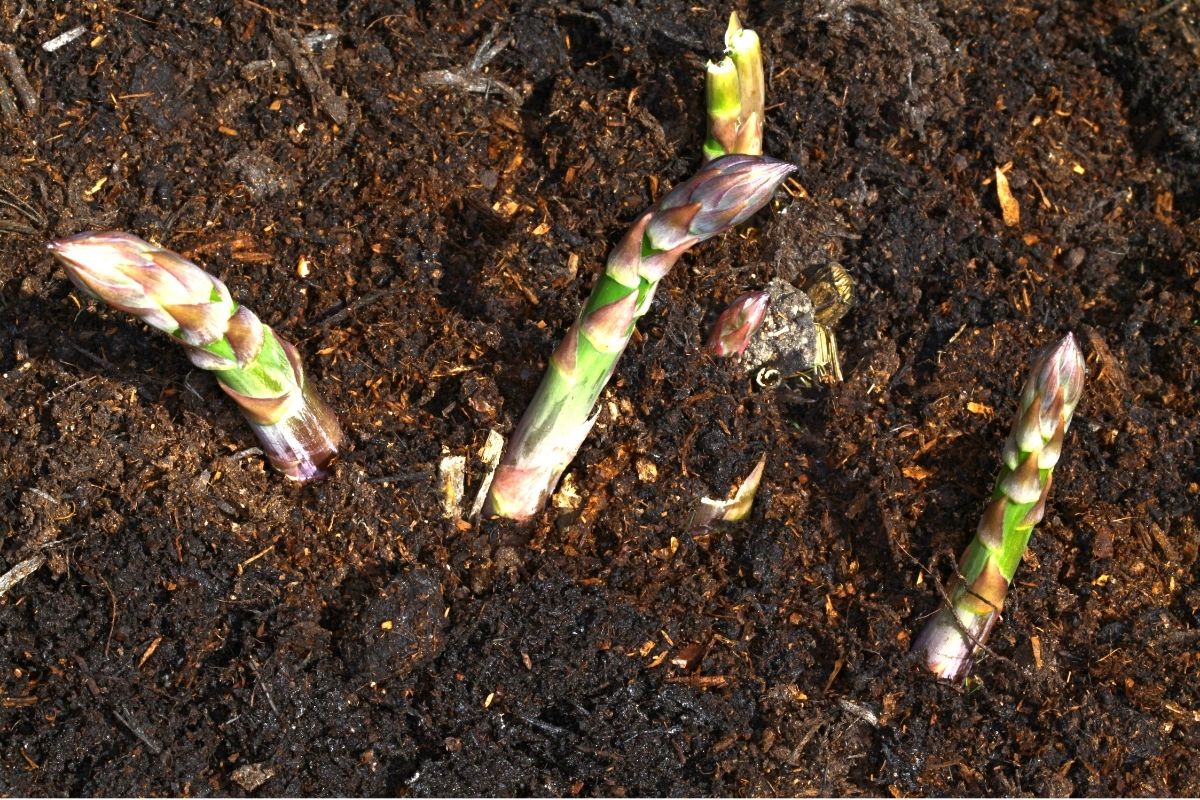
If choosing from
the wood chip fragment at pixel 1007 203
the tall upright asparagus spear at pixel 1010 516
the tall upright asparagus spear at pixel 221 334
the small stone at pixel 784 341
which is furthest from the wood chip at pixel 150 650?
the wood chip fragment at pixel 1007 203

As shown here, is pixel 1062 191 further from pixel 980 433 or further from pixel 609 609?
pixel 609 609

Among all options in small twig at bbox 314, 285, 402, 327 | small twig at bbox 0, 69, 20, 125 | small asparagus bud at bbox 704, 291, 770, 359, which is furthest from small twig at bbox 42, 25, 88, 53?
small asparagus bud at bbox 704, 291, 770, 359

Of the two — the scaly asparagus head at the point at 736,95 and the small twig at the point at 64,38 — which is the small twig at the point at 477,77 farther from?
the small twig at the point at 64,38

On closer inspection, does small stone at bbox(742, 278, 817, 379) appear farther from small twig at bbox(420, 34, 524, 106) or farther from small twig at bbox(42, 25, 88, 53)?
small twig at bbox(42, 25, 88, 53)

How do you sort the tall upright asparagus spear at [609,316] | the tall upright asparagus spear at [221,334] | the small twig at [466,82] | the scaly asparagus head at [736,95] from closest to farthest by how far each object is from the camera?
1. the tall upright asparagus spear at [221,334]
2. the tall upright asparagus spear at [609,316]
3. the scaly asparagus head at [736,95]
4. the small twig at [466,82]

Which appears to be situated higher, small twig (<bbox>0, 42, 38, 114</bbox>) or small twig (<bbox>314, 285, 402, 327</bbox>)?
small twig (<bbox>0, 42, 38, 114</bbox>)

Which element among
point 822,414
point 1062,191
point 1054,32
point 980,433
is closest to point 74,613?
point 822,414

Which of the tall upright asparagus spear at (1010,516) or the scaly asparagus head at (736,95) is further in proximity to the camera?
the scaly asparagus head at (736,95)

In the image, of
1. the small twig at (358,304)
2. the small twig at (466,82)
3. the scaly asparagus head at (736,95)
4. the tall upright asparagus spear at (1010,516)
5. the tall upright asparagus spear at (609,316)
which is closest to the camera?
the tall upright asparagus spear at (609,316)
